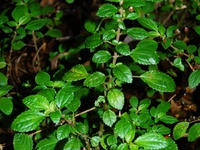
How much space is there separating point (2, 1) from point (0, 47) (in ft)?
4.55

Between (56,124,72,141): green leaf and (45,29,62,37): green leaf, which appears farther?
(45,29,62,37): green leaf

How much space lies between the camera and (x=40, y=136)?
1.50 meters

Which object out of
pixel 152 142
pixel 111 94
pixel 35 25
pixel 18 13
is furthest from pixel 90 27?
pixel 152 142

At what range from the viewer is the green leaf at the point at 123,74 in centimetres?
111

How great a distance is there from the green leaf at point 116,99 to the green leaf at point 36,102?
235 millimetres

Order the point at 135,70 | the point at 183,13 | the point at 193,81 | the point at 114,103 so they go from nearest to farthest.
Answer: the point at 114,103, the point at 193,81, the point at 135,70, the point at 183,13

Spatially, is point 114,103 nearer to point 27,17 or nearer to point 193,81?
point 193,81

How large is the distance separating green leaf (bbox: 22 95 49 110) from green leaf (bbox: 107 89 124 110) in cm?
24

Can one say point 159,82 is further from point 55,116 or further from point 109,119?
point 55,116

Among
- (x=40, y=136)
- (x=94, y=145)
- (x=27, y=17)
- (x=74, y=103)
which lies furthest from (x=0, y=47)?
(x=94, y=145)

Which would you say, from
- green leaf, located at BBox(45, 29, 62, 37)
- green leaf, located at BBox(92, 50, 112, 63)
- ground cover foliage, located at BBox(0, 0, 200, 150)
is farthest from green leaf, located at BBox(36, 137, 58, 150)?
green leaf, located at BBox(45, 29, 62, 37)

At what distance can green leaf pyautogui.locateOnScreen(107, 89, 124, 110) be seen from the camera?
1.11 m

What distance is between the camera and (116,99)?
43.9 inches

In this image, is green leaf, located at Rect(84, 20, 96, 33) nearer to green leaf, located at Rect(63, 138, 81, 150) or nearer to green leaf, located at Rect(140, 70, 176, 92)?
green leaf, located at Rect(140, 70, 176, 92)
